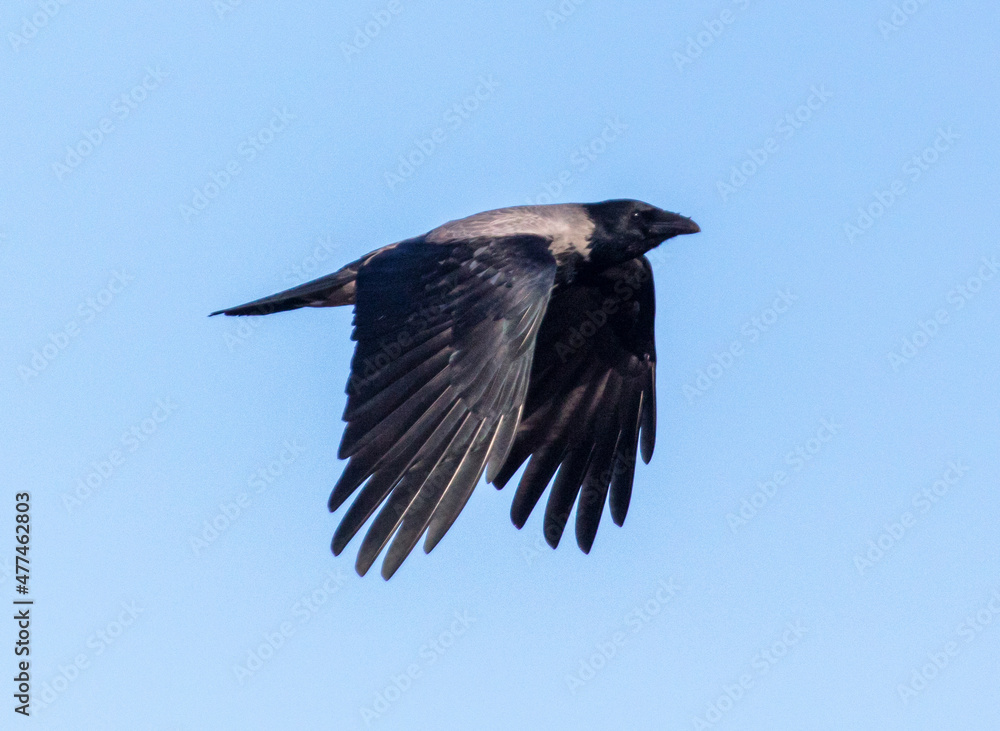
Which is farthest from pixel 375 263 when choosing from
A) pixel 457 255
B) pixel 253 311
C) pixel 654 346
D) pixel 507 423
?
pixel 654 346

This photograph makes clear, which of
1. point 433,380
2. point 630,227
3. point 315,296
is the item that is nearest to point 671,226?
point 630,227

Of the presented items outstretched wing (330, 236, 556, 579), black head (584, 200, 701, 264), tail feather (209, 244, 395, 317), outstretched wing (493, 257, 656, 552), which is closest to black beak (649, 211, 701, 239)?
black head (584, 200, 701, 264)

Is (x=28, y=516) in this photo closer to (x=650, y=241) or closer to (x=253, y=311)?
(x=253, y=311)

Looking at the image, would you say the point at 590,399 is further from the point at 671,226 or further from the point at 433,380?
the point at 433,380

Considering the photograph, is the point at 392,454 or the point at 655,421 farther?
the point at 655,421

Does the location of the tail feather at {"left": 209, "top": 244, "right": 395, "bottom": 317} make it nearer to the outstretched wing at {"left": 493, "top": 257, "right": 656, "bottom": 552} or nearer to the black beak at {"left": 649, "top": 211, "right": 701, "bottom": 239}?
the outstretched wing at {"left": 493, "top": 257, "right": 656, "bottom": 552}
